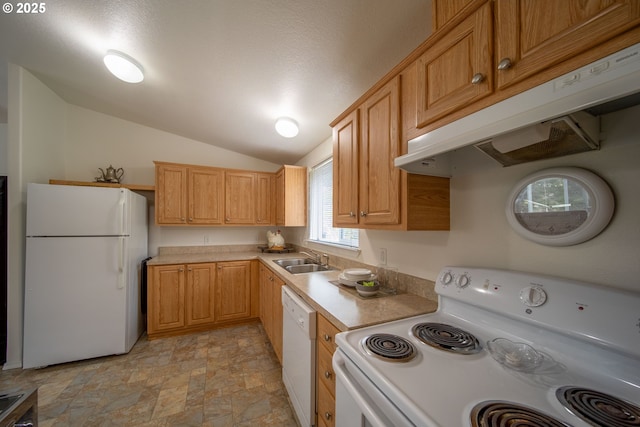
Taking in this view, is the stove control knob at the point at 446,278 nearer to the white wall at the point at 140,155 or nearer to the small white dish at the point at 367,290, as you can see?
the small white dish at the point at 367,290

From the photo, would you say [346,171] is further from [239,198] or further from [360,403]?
[239,198]

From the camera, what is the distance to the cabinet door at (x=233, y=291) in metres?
2.96

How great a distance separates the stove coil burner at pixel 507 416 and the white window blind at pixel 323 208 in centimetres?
184

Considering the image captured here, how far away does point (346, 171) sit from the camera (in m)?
1.69

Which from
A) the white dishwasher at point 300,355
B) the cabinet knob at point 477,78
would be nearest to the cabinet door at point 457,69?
the cabinet knob at point 477,78

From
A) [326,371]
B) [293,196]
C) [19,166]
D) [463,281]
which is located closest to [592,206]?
[463,281]

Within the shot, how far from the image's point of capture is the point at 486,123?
750 millimetres

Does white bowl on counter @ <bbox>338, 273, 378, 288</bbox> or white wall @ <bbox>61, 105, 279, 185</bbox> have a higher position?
white wall @ <bbox>61, 105, 279, 185</bbox>

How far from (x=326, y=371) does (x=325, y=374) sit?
23 millimetres

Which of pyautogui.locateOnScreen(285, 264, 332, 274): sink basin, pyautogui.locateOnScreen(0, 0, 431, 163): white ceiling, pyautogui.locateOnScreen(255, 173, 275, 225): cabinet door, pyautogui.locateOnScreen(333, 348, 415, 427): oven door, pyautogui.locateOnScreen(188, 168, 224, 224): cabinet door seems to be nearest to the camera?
pyautogui.locateOnScreen(333, 348, 415, 427): oven door

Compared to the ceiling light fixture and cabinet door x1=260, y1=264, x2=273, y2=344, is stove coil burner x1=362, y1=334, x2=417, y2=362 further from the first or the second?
the ceiling light fixture

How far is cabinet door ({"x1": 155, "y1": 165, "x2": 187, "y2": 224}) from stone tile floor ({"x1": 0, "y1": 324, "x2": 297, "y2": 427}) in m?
1.47

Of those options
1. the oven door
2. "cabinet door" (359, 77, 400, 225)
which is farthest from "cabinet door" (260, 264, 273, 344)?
the oven door

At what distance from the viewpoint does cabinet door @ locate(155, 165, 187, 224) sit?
2986mm
